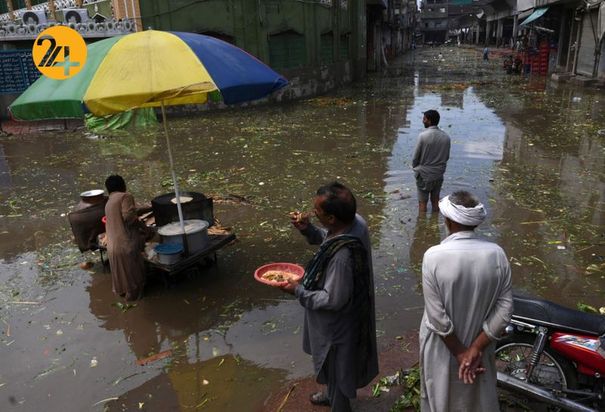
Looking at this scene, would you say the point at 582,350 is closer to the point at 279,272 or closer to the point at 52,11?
the point at 279,272

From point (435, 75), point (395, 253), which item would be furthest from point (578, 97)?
point (395, 253)

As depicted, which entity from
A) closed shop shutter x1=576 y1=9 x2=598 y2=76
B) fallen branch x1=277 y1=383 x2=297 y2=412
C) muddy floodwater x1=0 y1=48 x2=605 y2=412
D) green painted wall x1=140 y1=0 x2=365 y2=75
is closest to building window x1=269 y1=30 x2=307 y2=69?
green painted wall x1=140 y1=0 x2=365 y2=75

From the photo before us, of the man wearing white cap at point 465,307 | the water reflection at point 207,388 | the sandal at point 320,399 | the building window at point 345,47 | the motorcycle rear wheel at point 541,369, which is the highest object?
the building window at point 345,47

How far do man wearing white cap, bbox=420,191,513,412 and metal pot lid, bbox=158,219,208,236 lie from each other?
11.0 ft

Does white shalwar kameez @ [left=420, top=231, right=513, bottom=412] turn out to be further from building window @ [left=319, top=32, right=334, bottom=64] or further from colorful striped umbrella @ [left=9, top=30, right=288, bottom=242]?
building window @ [left=319, top=32, right=334, bottom=64]

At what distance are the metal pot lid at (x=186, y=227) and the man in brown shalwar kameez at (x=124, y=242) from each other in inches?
10.4

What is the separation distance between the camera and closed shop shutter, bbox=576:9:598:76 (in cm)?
2396

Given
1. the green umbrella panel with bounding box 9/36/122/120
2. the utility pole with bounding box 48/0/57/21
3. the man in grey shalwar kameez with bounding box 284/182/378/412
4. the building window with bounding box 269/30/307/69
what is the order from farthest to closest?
the building window with bounding box 269/30/307/69, the utility pole with bounding box 48/0/57/21, the green umbrella panel with bounding box 9/36/122/120, the man in grey shalwar kameez with bounding box 284/182/378/412

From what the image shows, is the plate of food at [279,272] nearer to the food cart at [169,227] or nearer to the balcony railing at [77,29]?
the food cart at [169,227]

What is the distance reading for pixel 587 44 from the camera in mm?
25031

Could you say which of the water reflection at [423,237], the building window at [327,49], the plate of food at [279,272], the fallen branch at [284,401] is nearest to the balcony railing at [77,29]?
the building window at [327,49]

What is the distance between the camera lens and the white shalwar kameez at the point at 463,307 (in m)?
2.40

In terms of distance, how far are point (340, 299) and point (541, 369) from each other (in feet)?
5.29

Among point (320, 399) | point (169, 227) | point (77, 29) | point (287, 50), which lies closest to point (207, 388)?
point (320, 399)
